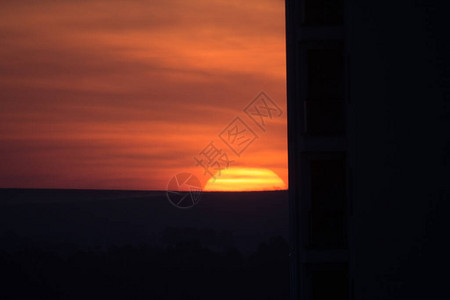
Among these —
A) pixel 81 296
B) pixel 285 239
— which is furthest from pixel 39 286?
pixel 285 239

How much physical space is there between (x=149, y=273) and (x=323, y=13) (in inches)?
2312

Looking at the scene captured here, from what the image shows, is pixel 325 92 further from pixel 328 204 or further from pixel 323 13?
pixel 328 204

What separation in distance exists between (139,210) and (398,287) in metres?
66.6

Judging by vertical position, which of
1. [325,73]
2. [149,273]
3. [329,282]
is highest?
[325,73]

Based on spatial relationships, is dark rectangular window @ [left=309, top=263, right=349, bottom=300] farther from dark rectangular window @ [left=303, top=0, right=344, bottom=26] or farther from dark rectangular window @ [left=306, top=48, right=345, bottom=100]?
dark rectangular window @ [left=303, top=0, right=344, bottom=26]

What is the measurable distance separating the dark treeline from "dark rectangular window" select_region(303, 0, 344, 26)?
179 feet

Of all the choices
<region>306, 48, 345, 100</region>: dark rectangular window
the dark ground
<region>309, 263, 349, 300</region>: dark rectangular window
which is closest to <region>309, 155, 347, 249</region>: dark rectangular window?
<region>309, 263, 349, 300</region>: dark rectangular window

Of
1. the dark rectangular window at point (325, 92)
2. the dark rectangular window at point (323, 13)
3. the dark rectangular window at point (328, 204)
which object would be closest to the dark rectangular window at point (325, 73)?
the dark rectangular window at point (325, 92)

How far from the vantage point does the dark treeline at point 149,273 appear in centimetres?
6675

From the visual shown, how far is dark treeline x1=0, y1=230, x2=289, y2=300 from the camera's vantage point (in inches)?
2628

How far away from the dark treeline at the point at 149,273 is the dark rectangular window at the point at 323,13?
54.6 meters

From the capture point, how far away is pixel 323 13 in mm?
Answer: 14086

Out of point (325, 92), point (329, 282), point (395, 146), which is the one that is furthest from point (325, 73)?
point (329, 282)

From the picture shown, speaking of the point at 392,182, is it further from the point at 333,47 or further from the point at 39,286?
the point at 39,286
